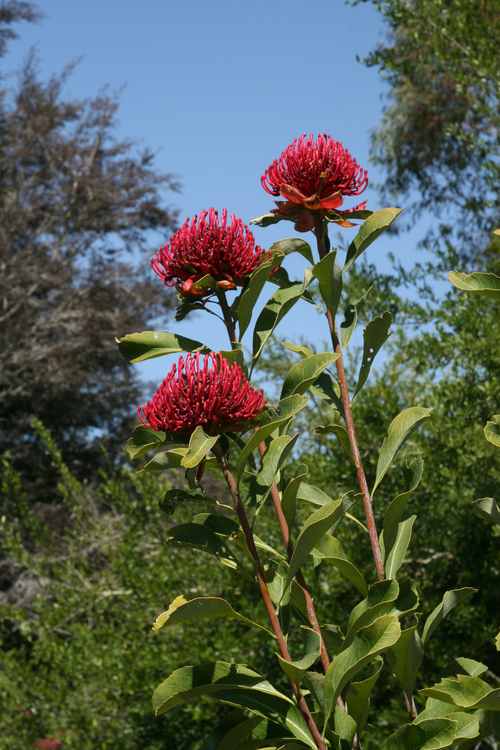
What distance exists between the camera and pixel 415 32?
7.19 metres

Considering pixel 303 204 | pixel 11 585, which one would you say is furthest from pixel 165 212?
pixel 303 204

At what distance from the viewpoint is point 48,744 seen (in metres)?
5.54

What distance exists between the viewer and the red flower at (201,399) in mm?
1794

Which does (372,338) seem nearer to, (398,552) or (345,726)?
(398,552)

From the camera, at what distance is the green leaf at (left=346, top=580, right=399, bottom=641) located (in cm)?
175

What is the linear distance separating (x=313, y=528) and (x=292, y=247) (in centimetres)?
65

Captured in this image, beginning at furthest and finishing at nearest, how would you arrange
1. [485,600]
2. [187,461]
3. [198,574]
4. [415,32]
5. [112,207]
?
[112,207] → [415,32] → [198,574] → [485,600] → [187,461]

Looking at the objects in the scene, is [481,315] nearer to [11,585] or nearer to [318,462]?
[318,462]

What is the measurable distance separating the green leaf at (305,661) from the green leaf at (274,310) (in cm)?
59

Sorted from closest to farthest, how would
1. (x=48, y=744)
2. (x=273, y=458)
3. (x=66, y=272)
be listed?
(x=273, y=458) → (x=48, y=744) → (x=66, y=272)

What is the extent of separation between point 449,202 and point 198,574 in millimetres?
9640

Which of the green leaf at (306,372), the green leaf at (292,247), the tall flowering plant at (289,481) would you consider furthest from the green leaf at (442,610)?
the green leaf at (292,247)

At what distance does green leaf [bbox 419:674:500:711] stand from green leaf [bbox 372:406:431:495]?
1.39 feet

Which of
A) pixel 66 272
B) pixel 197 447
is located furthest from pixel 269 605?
pixel 66 272
